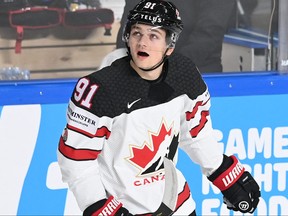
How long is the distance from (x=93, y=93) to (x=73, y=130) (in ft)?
0.45

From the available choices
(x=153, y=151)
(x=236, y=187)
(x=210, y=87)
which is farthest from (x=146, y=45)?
(x=210, y=87)

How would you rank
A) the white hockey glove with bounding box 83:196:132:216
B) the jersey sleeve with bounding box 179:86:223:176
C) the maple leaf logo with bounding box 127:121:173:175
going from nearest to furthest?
the white hockey glove with bounding box 83:196:132:216 → the maple leaf logo with bounding box 127:121:173:175 → the jersey sleeve with bounding box 179:86:223:176

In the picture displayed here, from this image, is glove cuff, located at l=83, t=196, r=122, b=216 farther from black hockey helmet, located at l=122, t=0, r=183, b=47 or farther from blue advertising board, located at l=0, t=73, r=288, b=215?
blue advertising board, located at l=0, t=73, r=288, b=215

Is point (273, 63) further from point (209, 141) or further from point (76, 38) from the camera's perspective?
point (209, 141)

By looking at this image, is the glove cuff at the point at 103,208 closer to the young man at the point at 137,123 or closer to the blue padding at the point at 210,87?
the young man at the point at 137,123

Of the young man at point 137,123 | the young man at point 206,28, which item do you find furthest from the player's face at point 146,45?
the young man at point 206,28

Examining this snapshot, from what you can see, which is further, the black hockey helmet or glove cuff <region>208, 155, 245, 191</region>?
glove cuff <region>208, 155, 245, 191</region>

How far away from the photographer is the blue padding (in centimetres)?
430

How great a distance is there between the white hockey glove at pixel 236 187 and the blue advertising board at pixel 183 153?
1.11m

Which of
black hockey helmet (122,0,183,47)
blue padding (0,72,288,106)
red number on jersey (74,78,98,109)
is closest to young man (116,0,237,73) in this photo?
blue padding (0,72,288,106)

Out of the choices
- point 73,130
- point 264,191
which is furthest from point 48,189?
point 73,130

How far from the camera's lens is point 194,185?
4.57m

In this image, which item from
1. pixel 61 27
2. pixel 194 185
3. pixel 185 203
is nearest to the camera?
pixel 185 203

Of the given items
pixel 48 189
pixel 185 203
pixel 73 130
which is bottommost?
pixel 48 189
